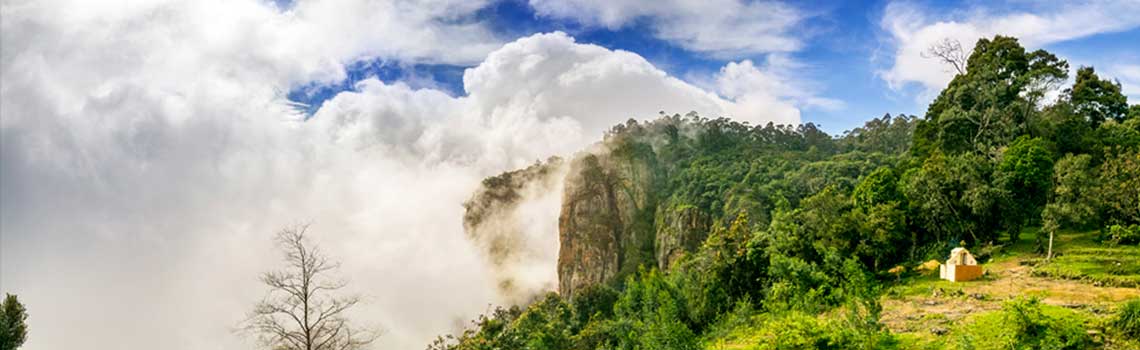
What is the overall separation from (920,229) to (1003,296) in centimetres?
878

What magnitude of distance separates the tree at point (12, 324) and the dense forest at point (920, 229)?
21217 mm

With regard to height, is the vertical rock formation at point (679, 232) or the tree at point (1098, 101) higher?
the tree at point (1098, 101)

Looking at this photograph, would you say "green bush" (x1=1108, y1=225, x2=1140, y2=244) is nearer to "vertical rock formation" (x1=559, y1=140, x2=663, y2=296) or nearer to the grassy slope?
the grassy slope

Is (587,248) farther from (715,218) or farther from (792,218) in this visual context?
(792,218)

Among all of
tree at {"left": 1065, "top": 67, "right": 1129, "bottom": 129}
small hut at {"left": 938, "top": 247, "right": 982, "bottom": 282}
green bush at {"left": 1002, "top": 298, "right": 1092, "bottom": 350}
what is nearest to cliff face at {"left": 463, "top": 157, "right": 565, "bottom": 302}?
tree at {"left": 1065, "top": 67, "right": 1129, "bottom": 129}

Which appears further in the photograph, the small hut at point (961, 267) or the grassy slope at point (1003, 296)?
the small hut at point (961, 267)

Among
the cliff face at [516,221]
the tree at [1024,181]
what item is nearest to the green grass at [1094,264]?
the tree at [1024,181]

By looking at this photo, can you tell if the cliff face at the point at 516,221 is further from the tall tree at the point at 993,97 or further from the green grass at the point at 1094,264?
the green grass at the point at 1094,264

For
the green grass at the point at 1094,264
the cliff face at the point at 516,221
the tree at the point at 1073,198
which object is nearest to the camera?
the green grass at the point at 1094,264

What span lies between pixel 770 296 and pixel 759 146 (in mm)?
50497

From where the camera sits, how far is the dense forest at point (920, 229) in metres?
17.5

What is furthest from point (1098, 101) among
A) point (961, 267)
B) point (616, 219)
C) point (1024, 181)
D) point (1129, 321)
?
point (616, 219)

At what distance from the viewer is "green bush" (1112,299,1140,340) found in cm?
1362

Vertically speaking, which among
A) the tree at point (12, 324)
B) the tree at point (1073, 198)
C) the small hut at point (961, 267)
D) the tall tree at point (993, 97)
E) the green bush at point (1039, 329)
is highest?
the tall tree at point (993, 97)
